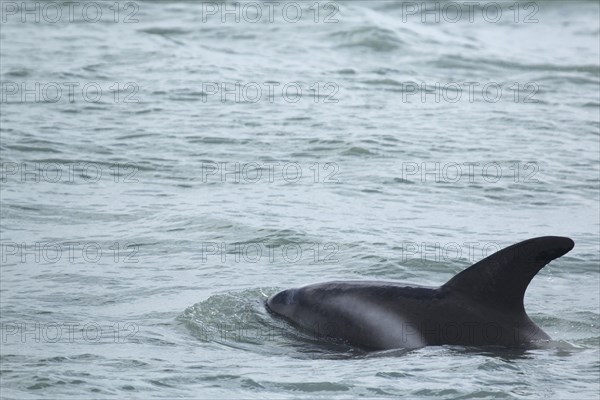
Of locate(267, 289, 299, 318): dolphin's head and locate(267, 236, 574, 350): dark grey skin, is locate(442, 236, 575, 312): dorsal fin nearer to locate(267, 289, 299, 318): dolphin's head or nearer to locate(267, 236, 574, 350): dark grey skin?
locate(267, 236, 574, 350): dark grey skin

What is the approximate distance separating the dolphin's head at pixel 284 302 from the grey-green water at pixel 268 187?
16 cm

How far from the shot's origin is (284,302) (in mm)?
9664

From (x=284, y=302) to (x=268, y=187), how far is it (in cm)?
498

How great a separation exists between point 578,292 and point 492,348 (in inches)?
110

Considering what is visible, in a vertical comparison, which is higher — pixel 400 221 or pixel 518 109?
pixel 518 109

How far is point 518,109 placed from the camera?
18.8 meters

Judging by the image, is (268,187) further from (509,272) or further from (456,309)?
(509,272)

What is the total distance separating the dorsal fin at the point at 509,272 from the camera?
8.16 m

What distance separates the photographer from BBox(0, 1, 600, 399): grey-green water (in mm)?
8508

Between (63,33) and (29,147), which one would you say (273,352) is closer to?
(29,147)

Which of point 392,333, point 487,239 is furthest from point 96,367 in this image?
point 487,239

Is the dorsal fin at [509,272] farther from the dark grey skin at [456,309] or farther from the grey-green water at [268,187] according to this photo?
the grey-green water at [268,187]

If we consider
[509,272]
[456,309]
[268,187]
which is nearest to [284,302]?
[456,309]

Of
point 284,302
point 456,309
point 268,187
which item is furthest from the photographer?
point 268,187
